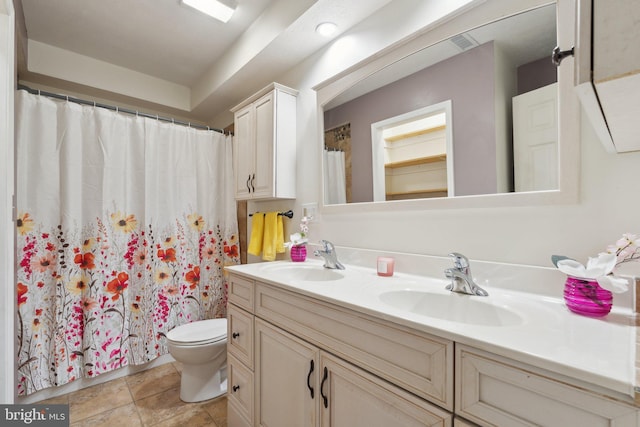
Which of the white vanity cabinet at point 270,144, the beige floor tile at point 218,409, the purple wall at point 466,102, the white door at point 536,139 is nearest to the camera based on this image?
the white door at point 536,139

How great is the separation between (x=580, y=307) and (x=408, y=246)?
2.12ft

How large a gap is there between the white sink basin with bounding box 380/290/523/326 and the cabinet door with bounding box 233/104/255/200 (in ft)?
4.51

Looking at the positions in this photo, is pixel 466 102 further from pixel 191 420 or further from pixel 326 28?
pixel 191 420

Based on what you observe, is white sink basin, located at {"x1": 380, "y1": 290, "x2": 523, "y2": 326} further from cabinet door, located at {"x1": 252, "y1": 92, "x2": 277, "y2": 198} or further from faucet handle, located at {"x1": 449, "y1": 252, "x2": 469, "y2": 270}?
cabinet door, located at {"x1": 252, "y1": 92, "x2": 277, "y2": 198}

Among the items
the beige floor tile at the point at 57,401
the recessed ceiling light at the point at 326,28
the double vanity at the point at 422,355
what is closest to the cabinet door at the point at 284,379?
the double vanity at the point at 422,355

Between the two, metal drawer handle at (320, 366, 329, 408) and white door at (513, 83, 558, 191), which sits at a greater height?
white door at (513, 83, 558, 191)

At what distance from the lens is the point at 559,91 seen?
0.93 m

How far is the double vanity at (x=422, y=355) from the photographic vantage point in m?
0.52

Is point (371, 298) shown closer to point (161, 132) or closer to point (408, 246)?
point (408, 246)

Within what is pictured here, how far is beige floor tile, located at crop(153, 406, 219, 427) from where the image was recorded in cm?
159

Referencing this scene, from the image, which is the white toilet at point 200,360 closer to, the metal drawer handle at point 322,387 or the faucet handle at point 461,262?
the metal drawer handle at point 322,387

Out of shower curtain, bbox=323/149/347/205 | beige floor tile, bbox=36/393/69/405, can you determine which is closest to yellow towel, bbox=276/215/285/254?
shower curtain, bbox=323/149/347/205

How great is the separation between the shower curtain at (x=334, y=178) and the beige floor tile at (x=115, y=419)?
1.71m

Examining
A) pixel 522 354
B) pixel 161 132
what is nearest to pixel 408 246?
pixel 522 354
